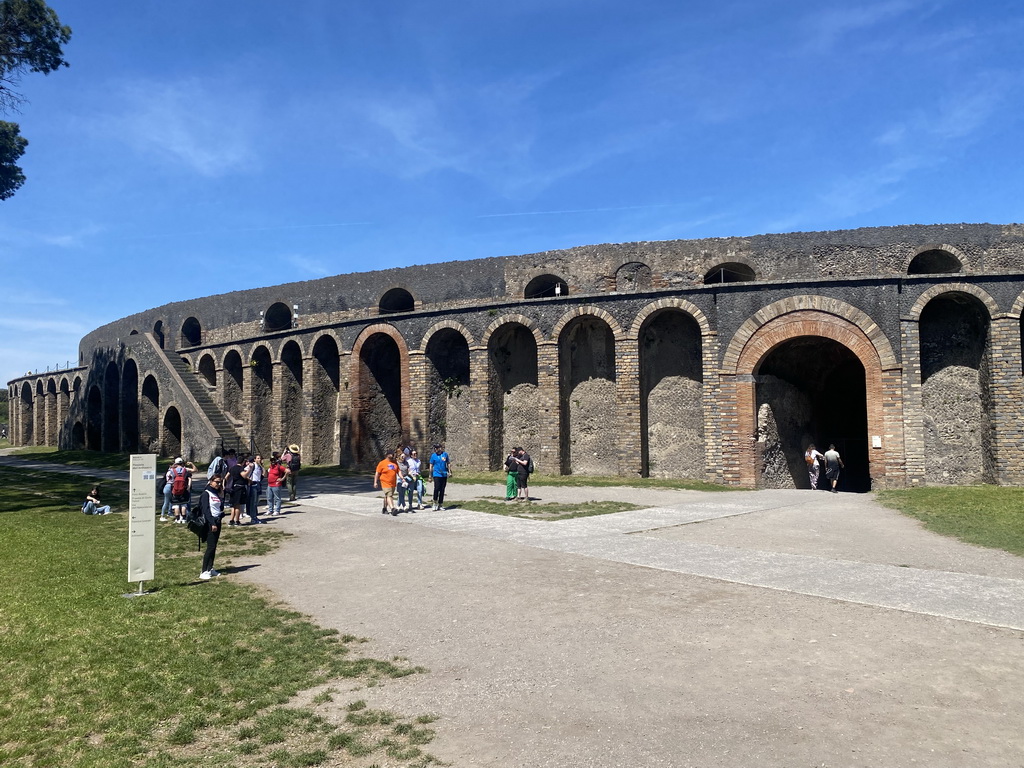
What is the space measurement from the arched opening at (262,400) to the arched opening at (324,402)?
3356 mm

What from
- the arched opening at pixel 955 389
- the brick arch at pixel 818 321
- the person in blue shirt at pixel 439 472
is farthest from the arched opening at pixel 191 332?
the arched opening at pixel 955 389

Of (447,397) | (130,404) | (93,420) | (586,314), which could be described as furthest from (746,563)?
(93,420)

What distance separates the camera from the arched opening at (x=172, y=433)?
32344mm

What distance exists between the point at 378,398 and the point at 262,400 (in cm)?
757

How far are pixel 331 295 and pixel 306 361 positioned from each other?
12.6 feet

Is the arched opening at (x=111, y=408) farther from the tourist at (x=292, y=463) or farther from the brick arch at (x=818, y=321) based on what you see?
the brick arch at (x=818, y=321)

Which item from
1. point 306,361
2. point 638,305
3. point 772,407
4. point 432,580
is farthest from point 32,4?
point 772,407

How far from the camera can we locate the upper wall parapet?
20.9 metres

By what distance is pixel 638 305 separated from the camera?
806 inches

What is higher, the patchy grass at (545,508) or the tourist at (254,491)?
the tourist at (254,491)

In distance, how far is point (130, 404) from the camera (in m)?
35.4

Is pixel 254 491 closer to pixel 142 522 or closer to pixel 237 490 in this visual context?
pixel 237 490

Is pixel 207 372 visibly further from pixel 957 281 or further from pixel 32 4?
pixel 957 281

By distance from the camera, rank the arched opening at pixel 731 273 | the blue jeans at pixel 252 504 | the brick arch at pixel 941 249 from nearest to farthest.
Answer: the blue jeans at pixel 252 504
the brick arch at pixel 941 249
the arched opening at pixel 731 273
